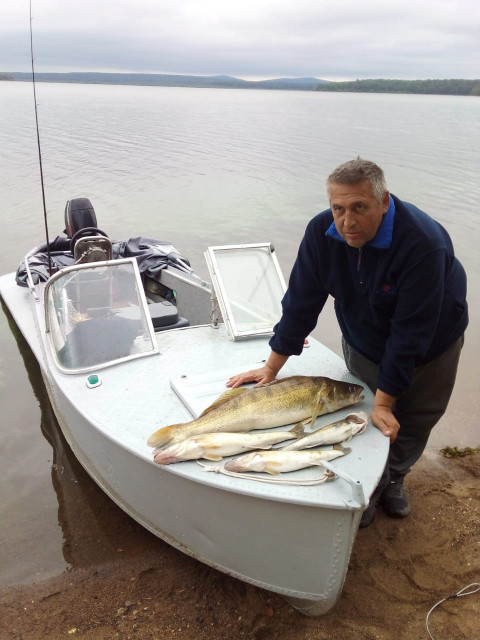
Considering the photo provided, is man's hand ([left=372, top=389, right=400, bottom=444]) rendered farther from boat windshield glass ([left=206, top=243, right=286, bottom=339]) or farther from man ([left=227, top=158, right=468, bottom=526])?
boat windshield glass ([left=206, top=243, right=286, bottom=339])

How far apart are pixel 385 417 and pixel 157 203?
13715 mm

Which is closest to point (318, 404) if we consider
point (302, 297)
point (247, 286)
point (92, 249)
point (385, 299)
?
point (302, 297)

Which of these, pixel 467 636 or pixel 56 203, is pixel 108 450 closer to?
pixel 467 636

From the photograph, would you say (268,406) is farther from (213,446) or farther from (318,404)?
(213,446)

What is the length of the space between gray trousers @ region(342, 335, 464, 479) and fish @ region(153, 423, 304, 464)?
3.00 feet

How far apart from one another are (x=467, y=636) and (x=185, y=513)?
1679 millimetres

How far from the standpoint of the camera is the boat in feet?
8.52

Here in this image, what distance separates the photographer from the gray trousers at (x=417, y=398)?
→ 10.1ft

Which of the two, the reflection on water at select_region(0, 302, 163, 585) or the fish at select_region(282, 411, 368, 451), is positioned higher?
the fish at select_region(282, 411, 368, 451)

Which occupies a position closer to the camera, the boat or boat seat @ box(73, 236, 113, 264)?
the boat

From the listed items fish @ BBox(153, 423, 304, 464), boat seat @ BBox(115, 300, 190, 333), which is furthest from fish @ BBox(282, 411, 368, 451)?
boat seat @ BBox(115, 300, 190, 333)

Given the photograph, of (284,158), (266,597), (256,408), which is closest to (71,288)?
(256,408)

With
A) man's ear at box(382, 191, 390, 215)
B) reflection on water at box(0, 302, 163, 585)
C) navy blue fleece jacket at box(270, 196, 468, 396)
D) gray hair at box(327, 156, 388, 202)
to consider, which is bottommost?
→ reflection on water at box(0, 302, 163, 585)

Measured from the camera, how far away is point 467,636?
2887 mm
